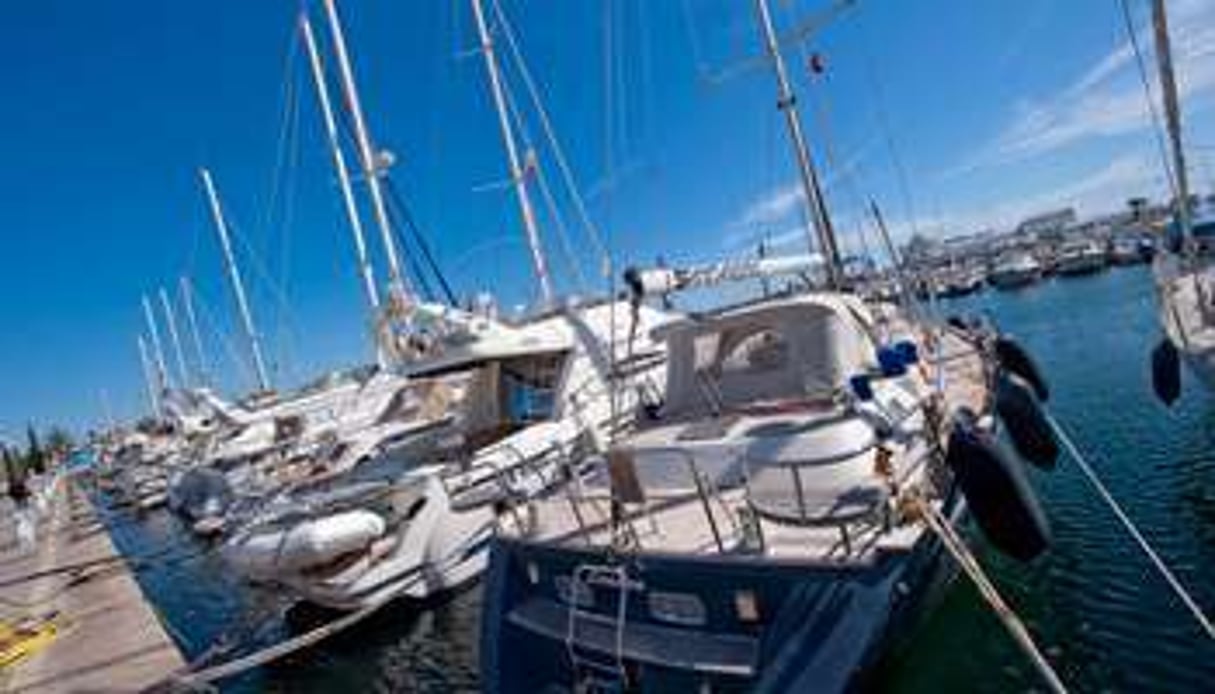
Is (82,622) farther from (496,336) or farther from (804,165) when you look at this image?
(804,165)

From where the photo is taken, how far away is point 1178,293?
12.4 m

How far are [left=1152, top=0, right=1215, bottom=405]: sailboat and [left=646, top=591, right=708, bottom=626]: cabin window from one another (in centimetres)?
760

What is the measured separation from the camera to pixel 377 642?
10062mm

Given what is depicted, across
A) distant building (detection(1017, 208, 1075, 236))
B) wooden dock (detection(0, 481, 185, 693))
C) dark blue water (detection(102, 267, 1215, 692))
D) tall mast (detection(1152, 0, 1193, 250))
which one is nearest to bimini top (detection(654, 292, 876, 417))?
dark blue water (detection(102, 267, 1215, 692))

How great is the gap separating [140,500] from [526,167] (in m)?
24.7

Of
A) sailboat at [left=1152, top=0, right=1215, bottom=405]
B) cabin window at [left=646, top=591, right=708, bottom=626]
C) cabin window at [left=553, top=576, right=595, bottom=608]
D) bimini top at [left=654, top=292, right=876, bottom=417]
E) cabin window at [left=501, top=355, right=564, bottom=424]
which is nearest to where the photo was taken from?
cabin window at [left=646, top=591, right=708, bottom=626]

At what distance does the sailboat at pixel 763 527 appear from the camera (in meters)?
4.54

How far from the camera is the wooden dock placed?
912 cm

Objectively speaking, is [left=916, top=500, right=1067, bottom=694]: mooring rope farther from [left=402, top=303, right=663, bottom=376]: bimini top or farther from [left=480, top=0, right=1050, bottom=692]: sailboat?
[left=402, top=303, right=663, bottom=376]: bimini top

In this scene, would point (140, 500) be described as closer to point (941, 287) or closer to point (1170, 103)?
point (1170, 103)

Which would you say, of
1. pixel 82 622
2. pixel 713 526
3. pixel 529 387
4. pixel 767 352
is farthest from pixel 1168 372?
pixel 82 622

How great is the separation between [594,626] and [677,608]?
67 cm

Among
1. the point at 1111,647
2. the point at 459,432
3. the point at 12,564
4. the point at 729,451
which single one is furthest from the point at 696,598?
the point at 12,564

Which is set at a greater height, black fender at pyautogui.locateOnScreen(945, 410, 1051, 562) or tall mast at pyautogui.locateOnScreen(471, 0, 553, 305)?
tall mast at pyautogui.locateOnScreen(471, 0, 553, 305)
